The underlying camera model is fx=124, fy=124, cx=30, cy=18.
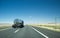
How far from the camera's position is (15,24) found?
137 feet

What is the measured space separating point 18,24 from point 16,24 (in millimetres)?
680

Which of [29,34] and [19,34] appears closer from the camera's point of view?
[29,34]

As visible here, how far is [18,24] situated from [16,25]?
80 centimetres

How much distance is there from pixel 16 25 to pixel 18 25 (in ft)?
2.18

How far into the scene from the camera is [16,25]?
135ft

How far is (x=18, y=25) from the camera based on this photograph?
41.3 metres

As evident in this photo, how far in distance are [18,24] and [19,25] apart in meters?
0.47

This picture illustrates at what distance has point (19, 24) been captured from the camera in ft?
137

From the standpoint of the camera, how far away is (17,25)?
4109cm

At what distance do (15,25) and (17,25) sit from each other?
2.37ft

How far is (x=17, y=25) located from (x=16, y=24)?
0.70 meters

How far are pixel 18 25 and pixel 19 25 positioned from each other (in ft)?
1.37

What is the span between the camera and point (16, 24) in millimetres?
41594
